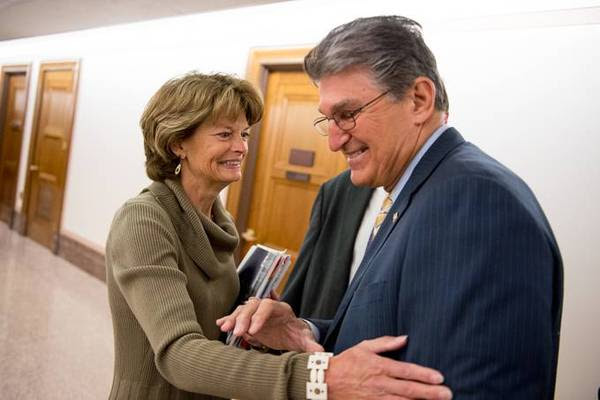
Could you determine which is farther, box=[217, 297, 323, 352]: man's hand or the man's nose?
box=[217, 297, 323, 352]: man's hand

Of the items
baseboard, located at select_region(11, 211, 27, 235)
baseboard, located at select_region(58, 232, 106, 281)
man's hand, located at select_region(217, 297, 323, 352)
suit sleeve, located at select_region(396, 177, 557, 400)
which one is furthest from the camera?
baseboard, located at select_region(11, 211, 27, 235)

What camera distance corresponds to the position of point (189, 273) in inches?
57.6

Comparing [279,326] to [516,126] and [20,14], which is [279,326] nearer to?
[516,126]

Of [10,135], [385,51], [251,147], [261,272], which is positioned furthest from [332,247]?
[10,135]

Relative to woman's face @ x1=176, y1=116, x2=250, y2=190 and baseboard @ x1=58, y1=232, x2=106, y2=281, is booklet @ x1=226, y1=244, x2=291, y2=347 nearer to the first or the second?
woman's face @ x1=176, y1=116, x2=250, y2=190

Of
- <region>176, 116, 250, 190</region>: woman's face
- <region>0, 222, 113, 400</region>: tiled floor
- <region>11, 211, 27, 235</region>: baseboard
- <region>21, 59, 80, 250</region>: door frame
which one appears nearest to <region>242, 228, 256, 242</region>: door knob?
<region>0, 222, 113, 400</region>: tiled floor

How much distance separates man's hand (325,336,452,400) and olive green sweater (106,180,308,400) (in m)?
0.10

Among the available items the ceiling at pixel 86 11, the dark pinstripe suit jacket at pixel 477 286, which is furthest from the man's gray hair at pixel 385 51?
the ceiling at pixel 86 11

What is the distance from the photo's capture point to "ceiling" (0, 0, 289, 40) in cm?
407

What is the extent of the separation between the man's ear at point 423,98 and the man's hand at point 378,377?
0.48 metres

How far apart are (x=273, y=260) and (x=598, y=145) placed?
5.78ft

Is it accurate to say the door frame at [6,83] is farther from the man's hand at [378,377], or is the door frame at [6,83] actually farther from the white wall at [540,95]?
the man's hand at [378,377]

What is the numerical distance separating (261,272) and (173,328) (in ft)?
1.44

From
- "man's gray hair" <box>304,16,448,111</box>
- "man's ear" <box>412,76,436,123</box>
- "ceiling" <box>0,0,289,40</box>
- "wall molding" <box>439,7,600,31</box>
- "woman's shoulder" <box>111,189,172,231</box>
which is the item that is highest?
"ceiling" <box>0,0,289,40</box>
